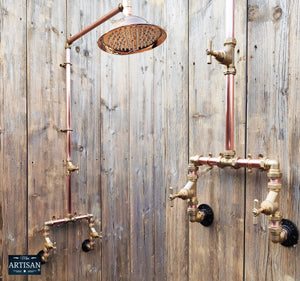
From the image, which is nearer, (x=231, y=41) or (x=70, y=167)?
(x=231, y=41)

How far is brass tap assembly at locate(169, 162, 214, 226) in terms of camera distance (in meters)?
0.93

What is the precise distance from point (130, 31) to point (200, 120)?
0.43m

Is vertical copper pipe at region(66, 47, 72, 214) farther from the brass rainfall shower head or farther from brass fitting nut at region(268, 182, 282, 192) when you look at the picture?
brass fitting nut at region(268, 182, 282, 192)

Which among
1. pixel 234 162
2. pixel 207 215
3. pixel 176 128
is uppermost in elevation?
pixel 176 128

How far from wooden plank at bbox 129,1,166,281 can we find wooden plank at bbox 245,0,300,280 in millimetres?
442

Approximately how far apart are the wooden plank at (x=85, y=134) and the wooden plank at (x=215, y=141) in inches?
19.6

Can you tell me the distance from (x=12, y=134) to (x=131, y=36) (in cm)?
68

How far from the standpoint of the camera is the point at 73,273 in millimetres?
1326

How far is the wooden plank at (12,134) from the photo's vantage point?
1185 mm

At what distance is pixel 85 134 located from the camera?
133 cm

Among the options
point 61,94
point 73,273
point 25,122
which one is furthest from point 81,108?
point 73,273

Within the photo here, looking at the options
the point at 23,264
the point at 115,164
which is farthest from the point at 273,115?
the point at 23,264

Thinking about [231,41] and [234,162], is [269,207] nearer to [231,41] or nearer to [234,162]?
[234,162]

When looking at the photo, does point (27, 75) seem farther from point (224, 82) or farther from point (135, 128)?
point (224, 82)
